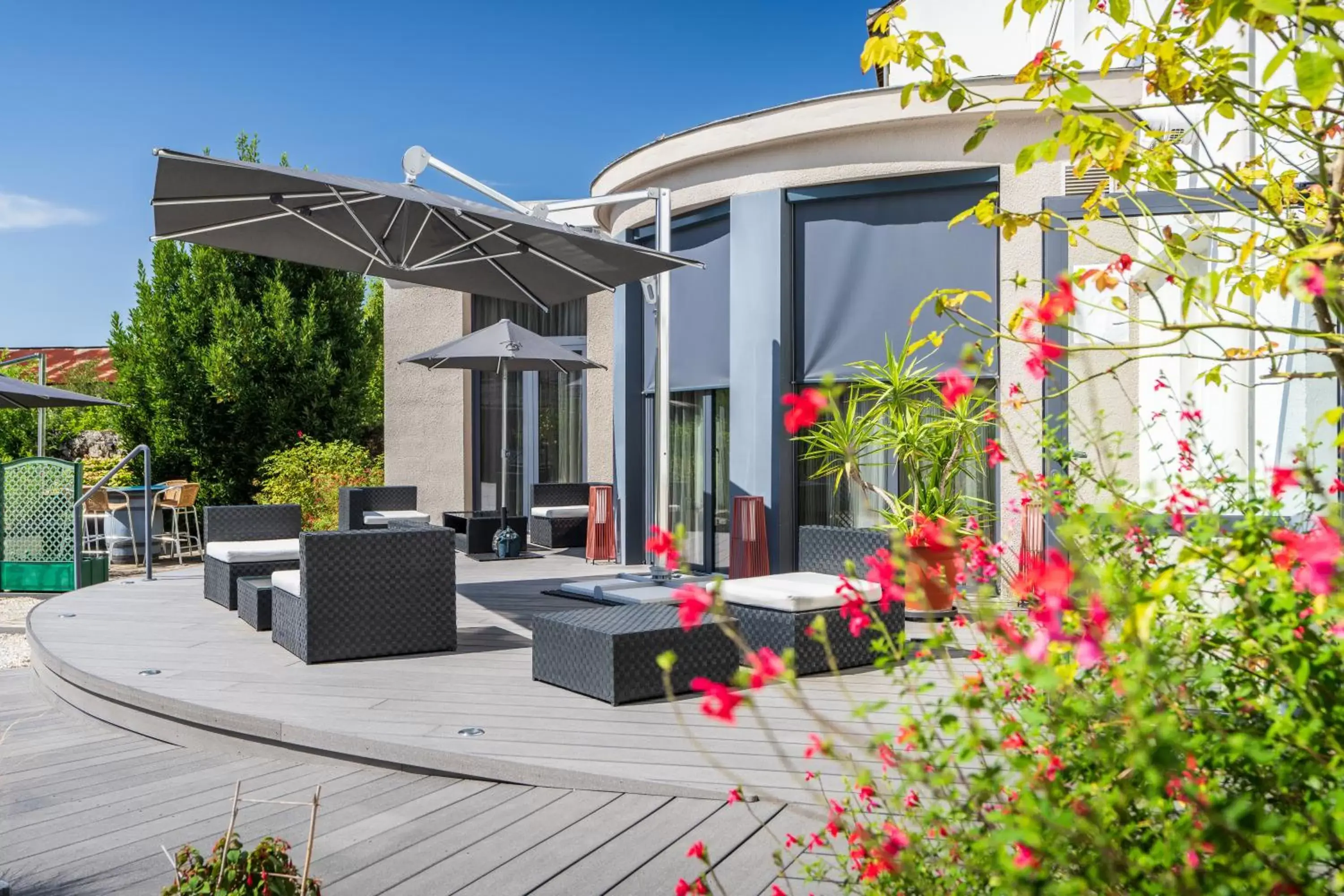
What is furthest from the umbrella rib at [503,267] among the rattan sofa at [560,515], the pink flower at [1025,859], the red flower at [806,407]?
the pink flower at [1025,859]

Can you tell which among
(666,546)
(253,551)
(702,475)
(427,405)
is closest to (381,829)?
(666,546)

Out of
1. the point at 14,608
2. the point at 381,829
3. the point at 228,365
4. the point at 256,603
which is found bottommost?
the point at 14,608

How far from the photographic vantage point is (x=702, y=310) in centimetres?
887

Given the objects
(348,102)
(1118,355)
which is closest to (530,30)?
(348,102)

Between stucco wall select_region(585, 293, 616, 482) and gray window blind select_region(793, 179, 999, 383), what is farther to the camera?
stucco wall select_region(585, 293, 616, 482)

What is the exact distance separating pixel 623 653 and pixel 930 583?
306 cm

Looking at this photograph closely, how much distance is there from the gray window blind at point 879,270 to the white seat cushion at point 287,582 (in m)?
4.23

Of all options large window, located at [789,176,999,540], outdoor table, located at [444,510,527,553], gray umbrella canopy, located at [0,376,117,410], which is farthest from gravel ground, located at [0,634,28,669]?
large window, located at [789,176,999,540]

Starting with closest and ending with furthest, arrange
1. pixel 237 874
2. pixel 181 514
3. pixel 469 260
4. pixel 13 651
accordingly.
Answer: pixel 237 874 < pixel 469 260 < pixel 13 651 < pixel 181 514

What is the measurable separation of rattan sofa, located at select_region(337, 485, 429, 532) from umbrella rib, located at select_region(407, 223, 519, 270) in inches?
138

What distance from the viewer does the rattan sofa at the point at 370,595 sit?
489 centimetres

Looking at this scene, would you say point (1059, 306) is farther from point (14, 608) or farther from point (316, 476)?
point (316, 476)

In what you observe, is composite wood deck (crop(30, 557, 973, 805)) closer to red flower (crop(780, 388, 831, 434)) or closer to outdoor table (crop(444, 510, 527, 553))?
red flower (crop(780, 388, 831, 434))

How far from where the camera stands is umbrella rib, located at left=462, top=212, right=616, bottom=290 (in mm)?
5926
